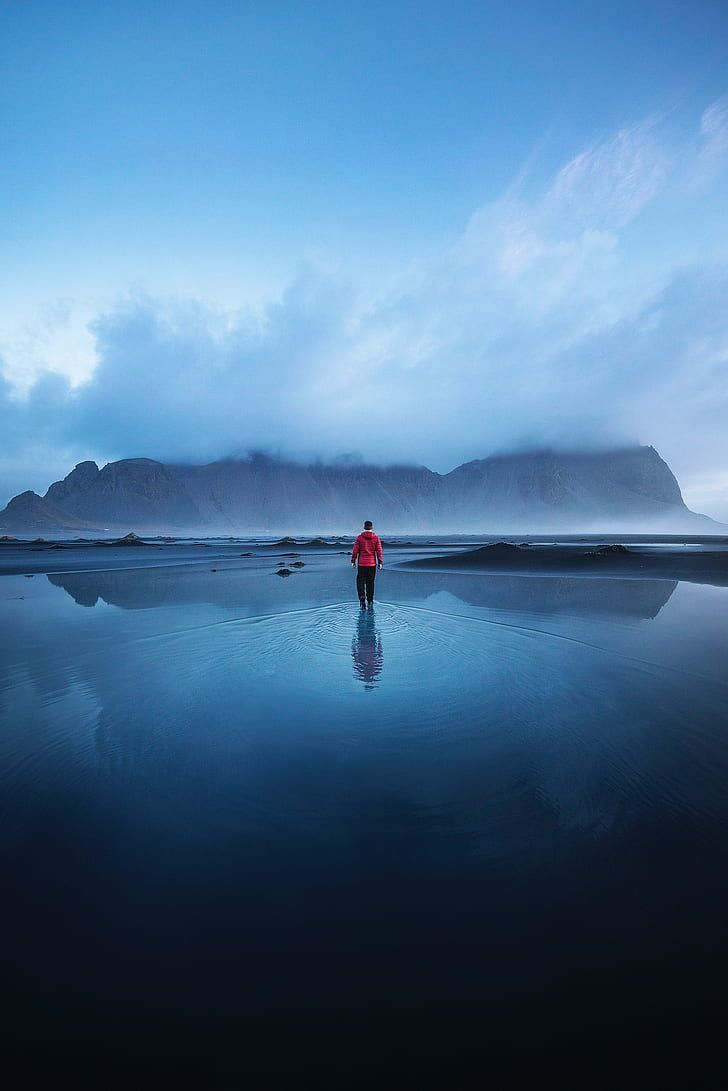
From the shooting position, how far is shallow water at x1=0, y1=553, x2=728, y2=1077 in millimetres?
2293

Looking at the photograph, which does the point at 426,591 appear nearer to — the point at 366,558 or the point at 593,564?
the point at 366,558

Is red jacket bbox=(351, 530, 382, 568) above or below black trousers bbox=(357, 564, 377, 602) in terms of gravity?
above

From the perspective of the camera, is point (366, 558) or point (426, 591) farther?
Answer: point (426, 591)

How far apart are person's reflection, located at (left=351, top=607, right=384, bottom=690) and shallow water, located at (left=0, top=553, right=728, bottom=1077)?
Result: 8 centimetres

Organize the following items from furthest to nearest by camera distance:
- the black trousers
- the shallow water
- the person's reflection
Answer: the black trousers, the person's reflection, the shallow water

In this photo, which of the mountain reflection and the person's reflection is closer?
the person's reflection

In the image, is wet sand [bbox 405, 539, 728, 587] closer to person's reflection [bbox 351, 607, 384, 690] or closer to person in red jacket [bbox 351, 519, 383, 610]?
person in red jacket [bbox 351, 519, 383, 610]

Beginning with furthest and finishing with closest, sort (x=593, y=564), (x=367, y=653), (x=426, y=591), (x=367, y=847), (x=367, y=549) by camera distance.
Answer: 1. (x=593, y=564)
2. (x=426, y=591)
3. (x=367, y=549)
4. (x=367, y=653)
5. (x=367, y=847)

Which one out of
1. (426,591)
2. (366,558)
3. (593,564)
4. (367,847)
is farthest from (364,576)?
(593,564)

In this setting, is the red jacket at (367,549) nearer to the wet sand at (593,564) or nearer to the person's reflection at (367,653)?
the person's reflection at (367,653)

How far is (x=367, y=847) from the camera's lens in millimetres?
3400

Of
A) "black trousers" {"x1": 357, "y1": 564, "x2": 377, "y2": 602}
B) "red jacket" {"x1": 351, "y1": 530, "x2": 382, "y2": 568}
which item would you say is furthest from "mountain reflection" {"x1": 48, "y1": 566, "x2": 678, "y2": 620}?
"red jacket" {"x1": 351, "y1": 530, "x2": 382, "y2": 568}

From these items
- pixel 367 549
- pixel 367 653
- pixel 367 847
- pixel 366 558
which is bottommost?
pixel 367 847

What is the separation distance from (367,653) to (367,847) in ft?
17.3
